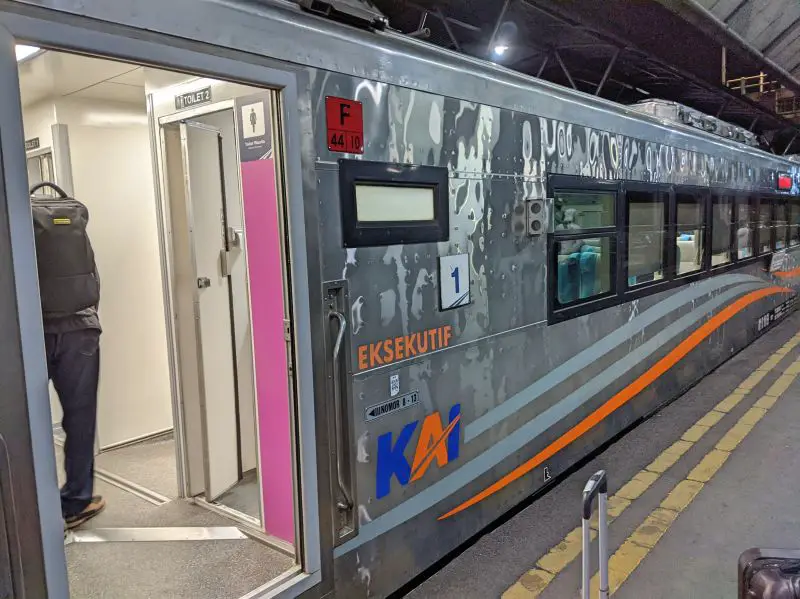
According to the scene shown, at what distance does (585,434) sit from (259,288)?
2.75m

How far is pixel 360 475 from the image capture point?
8.79 feet

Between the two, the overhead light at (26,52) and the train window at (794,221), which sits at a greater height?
the overhead light at (26,52)

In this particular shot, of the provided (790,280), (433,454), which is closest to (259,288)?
(433,454)

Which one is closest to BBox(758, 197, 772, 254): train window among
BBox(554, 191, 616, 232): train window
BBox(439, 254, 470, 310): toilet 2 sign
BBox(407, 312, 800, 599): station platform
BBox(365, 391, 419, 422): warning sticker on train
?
BBox(407, 312, 800, 599): station platform

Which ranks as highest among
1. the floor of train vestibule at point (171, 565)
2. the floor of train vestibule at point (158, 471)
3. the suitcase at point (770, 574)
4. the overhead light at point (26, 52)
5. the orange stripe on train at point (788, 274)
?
the overhead light at point (26, 52)

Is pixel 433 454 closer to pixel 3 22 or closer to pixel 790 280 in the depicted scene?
pixel 3 22

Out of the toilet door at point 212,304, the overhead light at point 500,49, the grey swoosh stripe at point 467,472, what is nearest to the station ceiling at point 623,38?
the overhead light at point 500,49

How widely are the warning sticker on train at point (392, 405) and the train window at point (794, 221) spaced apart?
9.82 m

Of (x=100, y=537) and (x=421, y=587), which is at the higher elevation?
(x=100, y=537)

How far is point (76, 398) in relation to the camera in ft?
10.7

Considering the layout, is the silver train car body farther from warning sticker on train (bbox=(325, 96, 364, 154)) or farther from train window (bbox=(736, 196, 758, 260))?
train window (bbox=(736, 196, 758, 260))

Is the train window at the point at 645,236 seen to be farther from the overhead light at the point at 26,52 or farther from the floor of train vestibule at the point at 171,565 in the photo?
the overhead light at the point at 26,52

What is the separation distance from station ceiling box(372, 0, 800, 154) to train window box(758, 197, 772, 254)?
1.73m

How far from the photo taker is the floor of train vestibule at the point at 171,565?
8.96 ft
